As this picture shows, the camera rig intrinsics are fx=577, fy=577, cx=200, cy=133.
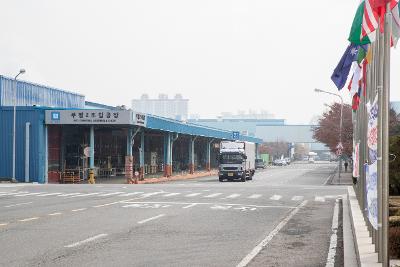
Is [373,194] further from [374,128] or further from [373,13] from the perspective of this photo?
[373,13]

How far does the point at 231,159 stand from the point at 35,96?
1992 cm

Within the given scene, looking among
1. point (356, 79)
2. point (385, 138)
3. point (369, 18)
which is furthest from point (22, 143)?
point (385, 138)

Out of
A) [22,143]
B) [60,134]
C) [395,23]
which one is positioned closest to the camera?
[395,23]

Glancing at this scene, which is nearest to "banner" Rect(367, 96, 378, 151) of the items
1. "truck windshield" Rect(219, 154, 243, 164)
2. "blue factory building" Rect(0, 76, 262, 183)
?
"blue factory building" Rect(0, 76, 262, 183)

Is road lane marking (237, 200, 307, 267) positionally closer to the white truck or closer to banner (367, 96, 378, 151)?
banner (367, 96, 378, 151)

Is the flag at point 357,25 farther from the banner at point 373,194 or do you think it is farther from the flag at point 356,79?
the flag at point 356,79

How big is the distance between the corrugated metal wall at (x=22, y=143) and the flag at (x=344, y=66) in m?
33.2

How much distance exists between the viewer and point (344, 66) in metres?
16.7

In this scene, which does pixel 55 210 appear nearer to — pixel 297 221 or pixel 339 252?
pixel 297 221

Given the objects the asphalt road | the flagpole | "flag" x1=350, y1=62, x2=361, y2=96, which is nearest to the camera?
the flagpole

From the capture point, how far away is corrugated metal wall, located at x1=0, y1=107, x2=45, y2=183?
45.8m

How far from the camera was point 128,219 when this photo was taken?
57.5ft

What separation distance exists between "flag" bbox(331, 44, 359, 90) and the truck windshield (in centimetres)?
3469

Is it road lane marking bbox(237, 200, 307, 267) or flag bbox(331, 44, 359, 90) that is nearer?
road lane marking bbox(237, 200, 307, 267)
